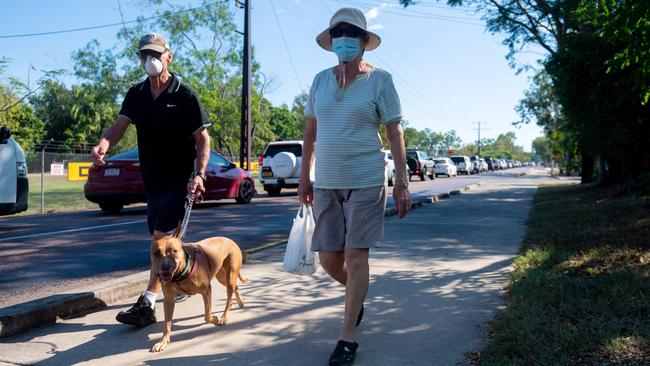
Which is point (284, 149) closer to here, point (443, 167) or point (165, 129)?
point (165, 129)

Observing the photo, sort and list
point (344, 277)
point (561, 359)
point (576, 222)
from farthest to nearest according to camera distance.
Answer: point (576, 222) < point (344, 277) < point (561, 359)

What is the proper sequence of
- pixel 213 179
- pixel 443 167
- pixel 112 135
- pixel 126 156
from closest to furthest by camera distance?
1. pixel 112 135
2. pixel 126 156
3. pixel 213 179
4. pixel 443 167

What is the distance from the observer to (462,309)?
14.1 feet

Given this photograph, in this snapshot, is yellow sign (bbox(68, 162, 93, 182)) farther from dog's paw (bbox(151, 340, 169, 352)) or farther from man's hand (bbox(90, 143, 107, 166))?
dog's paw (bbox(151, 340, 169, 352))

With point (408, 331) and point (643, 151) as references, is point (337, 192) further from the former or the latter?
point (643, 151)

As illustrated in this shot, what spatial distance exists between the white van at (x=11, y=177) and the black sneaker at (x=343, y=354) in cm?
725

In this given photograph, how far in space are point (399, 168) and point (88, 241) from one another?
5.94 meters

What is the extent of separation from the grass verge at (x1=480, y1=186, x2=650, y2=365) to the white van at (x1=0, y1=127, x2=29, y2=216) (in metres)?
7.31

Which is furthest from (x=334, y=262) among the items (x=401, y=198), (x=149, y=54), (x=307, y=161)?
(x=149, y=54)

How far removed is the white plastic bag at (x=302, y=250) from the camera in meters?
3.94

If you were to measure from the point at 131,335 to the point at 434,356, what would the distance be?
1.97m

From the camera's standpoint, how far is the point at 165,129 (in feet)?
12.6

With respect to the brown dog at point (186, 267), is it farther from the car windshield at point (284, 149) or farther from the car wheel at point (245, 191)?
the car windshield at point (284, 149)

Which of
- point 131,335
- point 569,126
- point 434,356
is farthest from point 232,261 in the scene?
point 569,126
